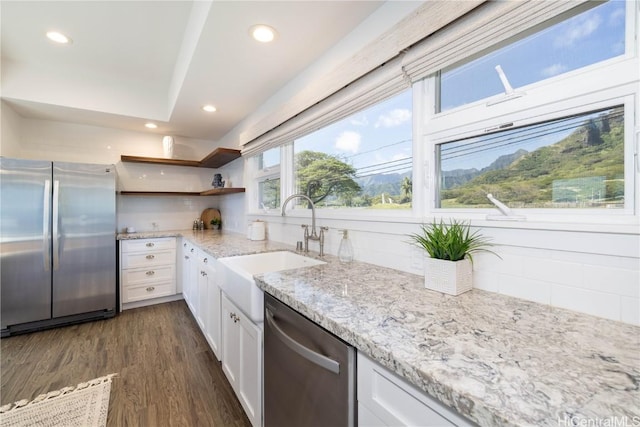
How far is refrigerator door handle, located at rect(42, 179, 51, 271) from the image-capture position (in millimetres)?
2570

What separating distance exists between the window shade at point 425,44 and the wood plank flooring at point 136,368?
197 centimetres

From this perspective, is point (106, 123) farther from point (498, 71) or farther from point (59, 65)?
point (498, 71)

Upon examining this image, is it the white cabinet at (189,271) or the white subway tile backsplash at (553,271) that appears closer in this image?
the white subway tile backsplash at (553,271)

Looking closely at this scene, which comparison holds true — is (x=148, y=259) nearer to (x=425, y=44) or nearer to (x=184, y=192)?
(x=184, y=192)

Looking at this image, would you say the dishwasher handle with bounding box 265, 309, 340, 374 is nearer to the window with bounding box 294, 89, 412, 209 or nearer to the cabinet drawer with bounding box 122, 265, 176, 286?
the window with bounding box 294, 89, 412, 209

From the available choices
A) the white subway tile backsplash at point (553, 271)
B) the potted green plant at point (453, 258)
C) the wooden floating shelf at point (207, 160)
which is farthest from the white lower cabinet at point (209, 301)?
the white subway tile backsplash at point (553, 271)

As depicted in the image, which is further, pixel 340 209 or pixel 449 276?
pixel 340 209

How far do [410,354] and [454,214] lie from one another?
2.52ft

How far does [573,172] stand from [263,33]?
5.58ft

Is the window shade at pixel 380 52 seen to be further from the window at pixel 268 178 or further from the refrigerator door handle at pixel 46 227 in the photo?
the refrigerator door handle at pixel 46 227

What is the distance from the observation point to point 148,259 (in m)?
3.21

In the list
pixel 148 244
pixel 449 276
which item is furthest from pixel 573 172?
pixel 148 244

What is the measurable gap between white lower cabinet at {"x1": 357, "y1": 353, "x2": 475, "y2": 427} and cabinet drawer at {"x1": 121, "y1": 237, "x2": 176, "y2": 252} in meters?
3.29

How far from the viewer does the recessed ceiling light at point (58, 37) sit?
2143 mm
